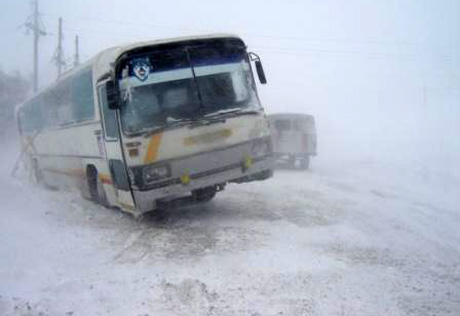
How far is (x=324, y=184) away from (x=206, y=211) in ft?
18.7

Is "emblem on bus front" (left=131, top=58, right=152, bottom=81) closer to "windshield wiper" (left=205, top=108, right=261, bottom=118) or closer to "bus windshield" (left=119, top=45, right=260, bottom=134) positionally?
"bus windshield" (left=119, top=45, right=260, bottom=134)

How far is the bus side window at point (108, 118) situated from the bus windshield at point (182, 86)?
489 millimetres

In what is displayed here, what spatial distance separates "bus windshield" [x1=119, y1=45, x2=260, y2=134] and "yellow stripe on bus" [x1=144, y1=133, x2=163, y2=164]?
0.20 m

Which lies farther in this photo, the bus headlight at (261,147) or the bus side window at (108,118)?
the bus headlight at (261,147)

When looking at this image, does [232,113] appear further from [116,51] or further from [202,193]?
[116,51]

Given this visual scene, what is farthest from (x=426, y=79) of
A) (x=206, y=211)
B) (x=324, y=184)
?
(x=206, y=211)

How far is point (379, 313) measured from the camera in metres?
4.34

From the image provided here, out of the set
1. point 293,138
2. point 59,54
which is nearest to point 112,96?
point 293,138

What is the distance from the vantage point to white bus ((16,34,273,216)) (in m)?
7.46

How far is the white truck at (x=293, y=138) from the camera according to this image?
18422 mm

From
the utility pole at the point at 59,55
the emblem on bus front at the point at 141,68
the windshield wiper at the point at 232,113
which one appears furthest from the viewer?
the utility pole at the point at 59,55

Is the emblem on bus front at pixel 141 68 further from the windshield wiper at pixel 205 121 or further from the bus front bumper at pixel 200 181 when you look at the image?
the bus front bumper at pixel 200 181

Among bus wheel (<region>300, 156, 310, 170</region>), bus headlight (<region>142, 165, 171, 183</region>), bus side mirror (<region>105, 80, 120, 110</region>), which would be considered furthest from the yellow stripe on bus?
bus wheel (<region>300, 156, 310, 170</region>)

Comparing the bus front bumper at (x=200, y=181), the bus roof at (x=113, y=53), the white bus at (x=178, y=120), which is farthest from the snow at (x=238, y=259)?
the bus roof at (x=113, y=53)
